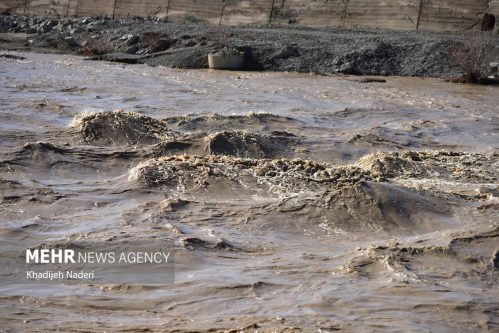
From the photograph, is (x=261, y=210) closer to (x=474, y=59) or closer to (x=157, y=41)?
(x=474, y=59)

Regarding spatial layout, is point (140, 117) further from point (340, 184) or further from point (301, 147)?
point (340, 184)

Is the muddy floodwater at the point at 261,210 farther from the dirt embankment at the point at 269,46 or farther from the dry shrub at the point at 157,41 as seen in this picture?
the dry shrub at the point at 157,41

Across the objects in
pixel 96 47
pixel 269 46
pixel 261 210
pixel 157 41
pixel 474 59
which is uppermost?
pixel 474 59

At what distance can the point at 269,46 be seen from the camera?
2797 cm

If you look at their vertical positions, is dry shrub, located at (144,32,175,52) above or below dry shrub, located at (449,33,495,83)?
below

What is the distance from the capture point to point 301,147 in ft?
44.7

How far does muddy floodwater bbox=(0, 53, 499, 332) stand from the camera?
255 inches

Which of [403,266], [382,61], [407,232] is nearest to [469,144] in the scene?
[407,232]

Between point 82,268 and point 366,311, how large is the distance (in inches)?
88.4

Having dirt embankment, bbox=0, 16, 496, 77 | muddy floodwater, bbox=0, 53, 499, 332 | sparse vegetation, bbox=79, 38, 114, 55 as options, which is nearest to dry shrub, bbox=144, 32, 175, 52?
dirt embankment, bbox=0, 16, 496, 77

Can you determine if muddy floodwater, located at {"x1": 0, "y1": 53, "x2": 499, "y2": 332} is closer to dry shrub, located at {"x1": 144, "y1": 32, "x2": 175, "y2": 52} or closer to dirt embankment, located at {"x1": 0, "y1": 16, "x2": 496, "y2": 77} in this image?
dirt embankment, located at {"x1": 0, "y1": 16, "x2": 496, "y2": 77}

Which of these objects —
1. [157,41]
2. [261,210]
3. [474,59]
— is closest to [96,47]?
[157,41]

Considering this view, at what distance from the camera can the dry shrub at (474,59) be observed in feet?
77.8

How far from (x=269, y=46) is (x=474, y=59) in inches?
260
